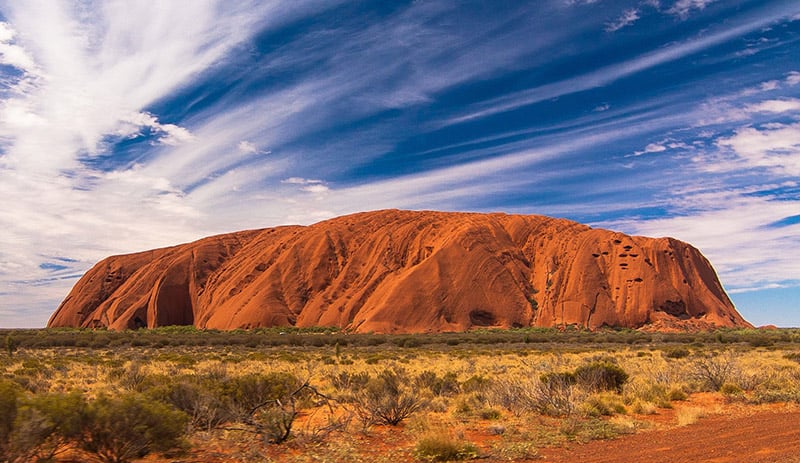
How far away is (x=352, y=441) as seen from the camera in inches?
367

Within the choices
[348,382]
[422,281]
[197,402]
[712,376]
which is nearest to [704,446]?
[712,376]

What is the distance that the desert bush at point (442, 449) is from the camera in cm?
819

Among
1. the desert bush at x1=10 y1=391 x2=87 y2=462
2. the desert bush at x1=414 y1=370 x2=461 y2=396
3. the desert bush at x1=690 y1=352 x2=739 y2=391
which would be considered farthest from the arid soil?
the desert bush at x1=10 y1=391 x2=87 y2=462

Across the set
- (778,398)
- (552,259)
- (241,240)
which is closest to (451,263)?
(552,259)

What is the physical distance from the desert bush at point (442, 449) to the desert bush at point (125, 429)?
3.72 metres

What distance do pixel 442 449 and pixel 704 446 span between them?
166 inches

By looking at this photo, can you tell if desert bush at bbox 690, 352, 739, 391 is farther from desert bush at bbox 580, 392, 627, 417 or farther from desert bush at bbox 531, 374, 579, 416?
desert bush at bbox 531, 374, 579, 416

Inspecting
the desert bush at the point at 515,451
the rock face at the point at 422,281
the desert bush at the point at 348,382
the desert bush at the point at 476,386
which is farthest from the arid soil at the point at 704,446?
the rock face at the point at 422,281

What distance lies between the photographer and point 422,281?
70.4 m

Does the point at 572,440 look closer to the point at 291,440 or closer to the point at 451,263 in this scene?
the point at 291,440

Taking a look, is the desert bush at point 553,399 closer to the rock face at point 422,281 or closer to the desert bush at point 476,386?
the desert bush at point 476,386

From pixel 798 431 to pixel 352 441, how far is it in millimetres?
7895

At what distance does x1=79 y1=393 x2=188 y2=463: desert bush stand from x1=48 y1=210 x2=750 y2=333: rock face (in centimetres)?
5766

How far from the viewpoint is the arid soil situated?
771cm
